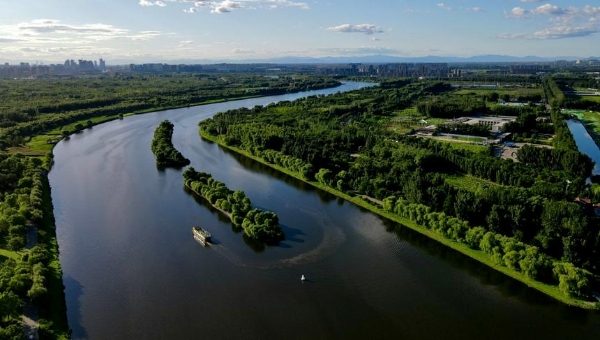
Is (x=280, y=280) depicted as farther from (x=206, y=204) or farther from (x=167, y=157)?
(x=167, y=157)

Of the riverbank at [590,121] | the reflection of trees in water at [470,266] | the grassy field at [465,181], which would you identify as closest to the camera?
the reflection of trees in water at [470,266]

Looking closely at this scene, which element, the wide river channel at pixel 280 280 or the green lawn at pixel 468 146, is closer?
the wide river channel at pixel 280 280

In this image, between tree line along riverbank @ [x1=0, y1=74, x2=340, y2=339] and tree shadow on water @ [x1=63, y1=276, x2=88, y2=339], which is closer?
tree shadow on water @ [x1=63, y1=276, x2=88, y2=339]

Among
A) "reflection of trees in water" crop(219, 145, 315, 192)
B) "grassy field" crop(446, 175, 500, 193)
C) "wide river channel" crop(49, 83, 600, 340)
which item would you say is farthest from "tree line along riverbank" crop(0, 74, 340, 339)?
"grassy field" crop(446, 175, 500, 193)

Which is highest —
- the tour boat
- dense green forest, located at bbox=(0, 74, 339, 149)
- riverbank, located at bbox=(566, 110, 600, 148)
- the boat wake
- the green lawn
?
dense green forest, located at bbox=(0, 74, 339, 149)

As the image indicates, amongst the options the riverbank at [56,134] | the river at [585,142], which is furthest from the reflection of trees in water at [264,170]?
the river at [585,142]

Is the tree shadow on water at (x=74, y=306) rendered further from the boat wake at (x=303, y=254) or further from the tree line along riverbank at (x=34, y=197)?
the boat wake at (x=303, y=254)

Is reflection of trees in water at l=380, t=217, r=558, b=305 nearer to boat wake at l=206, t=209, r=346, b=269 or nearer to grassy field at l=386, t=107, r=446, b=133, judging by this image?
boat wake at l=206, t=209, r=346, b=269
